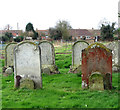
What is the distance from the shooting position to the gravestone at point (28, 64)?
9.13 meters

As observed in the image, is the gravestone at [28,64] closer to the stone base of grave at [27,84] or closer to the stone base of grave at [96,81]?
the stone base of grave at [27,84]

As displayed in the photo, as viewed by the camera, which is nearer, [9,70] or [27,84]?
[27,84]

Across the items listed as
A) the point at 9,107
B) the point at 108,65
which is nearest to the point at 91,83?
the point at 108,65

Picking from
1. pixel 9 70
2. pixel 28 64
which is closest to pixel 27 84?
pixel 28 64

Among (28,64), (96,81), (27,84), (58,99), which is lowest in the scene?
(58,99)

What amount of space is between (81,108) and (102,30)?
43.8m

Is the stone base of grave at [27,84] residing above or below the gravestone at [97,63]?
below

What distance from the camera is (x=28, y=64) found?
9242 millimetres

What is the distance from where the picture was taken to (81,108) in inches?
249

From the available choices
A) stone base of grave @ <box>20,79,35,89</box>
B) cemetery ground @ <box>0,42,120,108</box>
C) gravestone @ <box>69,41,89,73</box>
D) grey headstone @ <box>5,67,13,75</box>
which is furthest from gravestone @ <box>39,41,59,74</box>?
cemetery ground @ <box>0,42,120,108</box>

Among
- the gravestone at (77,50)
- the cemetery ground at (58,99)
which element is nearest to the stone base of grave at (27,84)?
the cemetery ground at (58,99)

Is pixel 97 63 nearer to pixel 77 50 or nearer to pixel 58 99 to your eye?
pixel 58 99

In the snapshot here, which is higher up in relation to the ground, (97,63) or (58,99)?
(97,63)

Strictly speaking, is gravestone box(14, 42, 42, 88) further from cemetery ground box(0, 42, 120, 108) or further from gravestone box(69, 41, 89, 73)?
gravestone box(69, 41, 89, 73)
